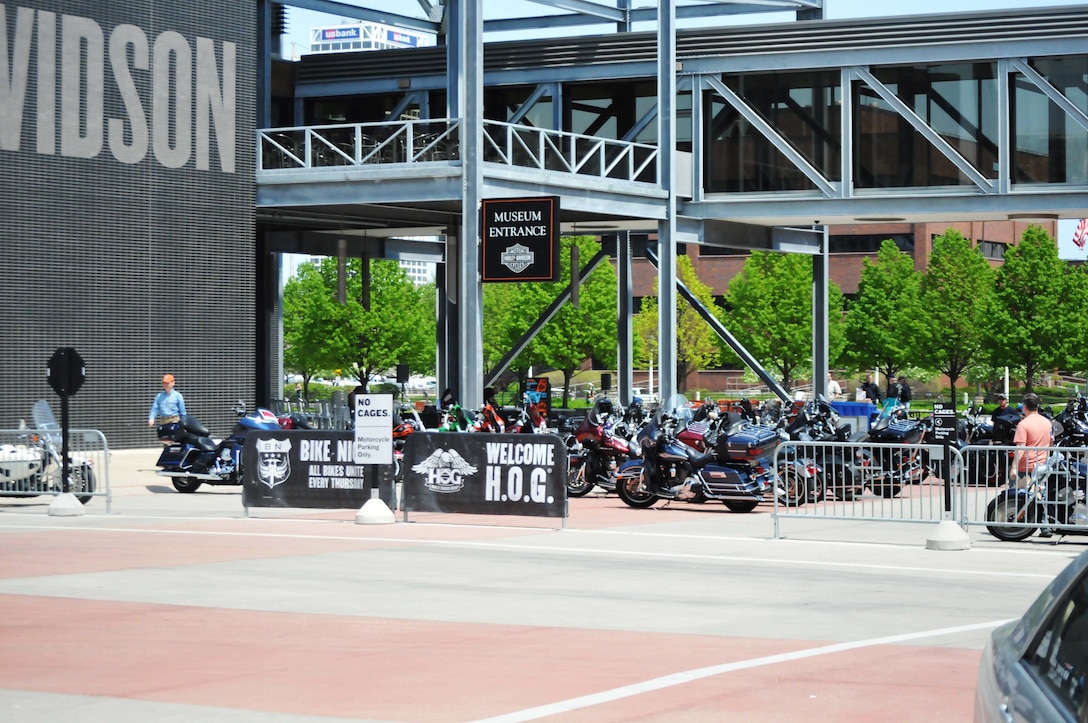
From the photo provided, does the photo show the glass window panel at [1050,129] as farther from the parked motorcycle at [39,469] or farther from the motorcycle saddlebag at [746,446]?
the parked motorcycle at [39,469]

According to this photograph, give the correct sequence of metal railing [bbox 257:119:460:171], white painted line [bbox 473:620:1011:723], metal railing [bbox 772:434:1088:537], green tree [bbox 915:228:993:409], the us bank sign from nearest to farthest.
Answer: white painted line [bbox 473:620:1011:723] < metal railing [bbox 772:434:1088:537] < the us bank sign < metal railing [bbox 257:119:460:171] < green tree [bbox 915:228:993:409]

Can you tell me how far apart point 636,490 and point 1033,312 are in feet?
161

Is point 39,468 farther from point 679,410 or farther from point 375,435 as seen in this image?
point 679,410

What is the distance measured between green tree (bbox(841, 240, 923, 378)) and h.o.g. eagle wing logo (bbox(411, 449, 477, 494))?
56976mm

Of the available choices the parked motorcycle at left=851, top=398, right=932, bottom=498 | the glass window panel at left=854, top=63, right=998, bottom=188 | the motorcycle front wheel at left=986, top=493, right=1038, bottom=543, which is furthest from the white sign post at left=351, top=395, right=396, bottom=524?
the glass window panel at left=854, top=63, right=998, bottom=188

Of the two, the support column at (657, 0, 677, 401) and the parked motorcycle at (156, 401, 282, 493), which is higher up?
the support column at (657, 0, 677, 401)

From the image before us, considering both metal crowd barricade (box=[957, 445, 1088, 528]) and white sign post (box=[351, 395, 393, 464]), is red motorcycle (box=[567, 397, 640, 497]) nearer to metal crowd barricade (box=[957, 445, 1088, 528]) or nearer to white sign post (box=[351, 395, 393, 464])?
white sign post (box=[351, 395, 393, 464])

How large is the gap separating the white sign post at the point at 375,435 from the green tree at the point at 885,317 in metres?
57.0

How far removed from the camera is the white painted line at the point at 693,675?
7.97 m

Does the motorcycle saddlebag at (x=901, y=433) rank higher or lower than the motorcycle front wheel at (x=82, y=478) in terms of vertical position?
higher

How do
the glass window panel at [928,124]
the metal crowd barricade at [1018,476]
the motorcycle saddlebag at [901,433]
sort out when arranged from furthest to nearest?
the glass window panel at [928,124] < the motorcycle saddlebag at [901,433] < the metal crowd barricade at [1018,476]

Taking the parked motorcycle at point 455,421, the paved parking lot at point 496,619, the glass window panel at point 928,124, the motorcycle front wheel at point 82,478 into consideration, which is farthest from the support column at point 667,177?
the motorcycle front wheel at point 82,478

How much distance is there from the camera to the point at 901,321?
7375cm

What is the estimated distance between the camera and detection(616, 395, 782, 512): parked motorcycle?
69.5 feet
